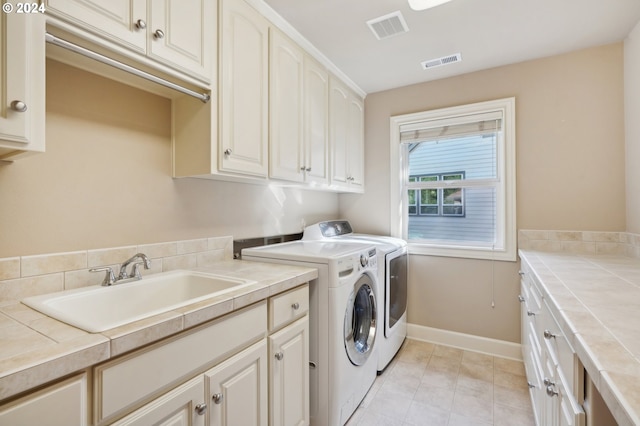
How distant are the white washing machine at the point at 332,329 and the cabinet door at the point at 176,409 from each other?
75 cm

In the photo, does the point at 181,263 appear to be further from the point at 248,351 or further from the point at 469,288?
the point at 469,288

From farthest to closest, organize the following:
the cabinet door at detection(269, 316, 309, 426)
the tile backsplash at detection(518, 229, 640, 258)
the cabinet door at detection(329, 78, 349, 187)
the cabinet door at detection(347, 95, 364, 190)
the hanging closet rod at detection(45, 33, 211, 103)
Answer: the cabinet door at detection(347, 95, 364, 190) → the cabinet door at detection(329, 78, 349, 187) → the tile backsplash at detection(518, 229, 640, 258) → the cabinet door at detection(269, 316, 309, 426) → the hanging closet rod at detection(45, 33, 211, 103)

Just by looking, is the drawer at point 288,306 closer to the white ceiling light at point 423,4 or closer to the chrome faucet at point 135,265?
the chrome faucet at point 135,265

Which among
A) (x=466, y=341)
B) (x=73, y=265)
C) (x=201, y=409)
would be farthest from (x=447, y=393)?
(x=73, y=265)

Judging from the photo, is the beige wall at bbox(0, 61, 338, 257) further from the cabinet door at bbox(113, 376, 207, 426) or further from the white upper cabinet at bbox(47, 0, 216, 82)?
the cabinet door at bbox(113, 376, 207, 426)

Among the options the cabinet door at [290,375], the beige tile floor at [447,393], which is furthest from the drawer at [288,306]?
the beige tile floor at [447,393]

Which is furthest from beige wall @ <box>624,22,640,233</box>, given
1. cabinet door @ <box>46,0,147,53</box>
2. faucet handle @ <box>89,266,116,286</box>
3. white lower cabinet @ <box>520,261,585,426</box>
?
faucet handle @ <box>89,266,116,286</box>

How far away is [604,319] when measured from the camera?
0.90m

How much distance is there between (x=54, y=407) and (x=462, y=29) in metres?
2.62

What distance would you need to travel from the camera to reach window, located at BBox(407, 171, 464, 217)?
2.81m

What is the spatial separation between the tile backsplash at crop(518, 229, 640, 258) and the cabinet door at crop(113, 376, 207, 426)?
2523 mm

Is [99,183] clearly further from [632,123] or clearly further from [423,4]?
[632,123]

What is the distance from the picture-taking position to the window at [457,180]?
100 inches

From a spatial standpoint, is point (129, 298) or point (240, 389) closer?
point (240, 389)
